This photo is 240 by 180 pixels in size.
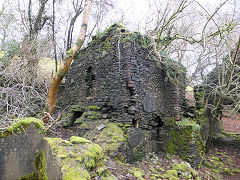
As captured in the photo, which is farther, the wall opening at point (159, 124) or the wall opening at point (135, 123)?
the wall opening at point (159, 124)

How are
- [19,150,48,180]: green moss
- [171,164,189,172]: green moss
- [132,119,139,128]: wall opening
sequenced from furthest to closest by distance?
[132,119,139,128]: wall opening < [171,164,189,172]: green moss < [19,150,48,180]: green moss

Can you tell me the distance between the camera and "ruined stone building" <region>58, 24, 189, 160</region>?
5762 mm

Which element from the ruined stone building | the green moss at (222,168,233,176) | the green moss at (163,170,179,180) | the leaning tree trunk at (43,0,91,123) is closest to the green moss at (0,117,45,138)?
the ruined stone building

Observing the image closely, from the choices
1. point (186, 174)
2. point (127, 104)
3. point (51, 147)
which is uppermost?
point (127, 104)

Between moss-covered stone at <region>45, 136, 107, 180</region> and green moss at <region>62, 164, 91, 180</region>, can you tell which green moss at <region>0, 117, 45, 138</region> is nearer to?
moss-covered stone at <region>45, 136, 107, 180</region>

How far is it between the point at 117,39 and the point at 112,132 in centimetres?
346

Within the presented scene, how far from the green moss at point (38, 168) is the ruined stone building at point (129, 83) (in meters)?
3.26

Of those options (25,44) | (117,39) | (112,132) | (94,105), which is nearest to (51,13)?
(25,44)

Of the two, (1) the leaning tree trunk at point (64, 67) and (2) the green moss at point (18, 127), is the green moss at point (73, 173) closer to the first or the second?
(2) the green moss at point (18, 127)

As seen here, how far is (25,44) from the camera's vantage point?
24.9 ft

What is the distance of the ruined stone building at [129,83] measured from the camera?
5.76 metres

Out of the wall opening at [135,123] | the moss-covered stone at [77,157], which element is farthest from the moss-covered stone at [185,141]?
the moss-covered stone at [77,157]

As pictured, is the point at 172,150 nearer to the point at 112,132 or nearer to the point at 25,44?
the point at 112,132

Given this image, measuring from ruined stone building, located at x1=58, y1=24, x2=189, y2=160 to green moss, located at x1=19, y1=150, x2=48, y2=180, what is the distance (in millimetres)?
3262
